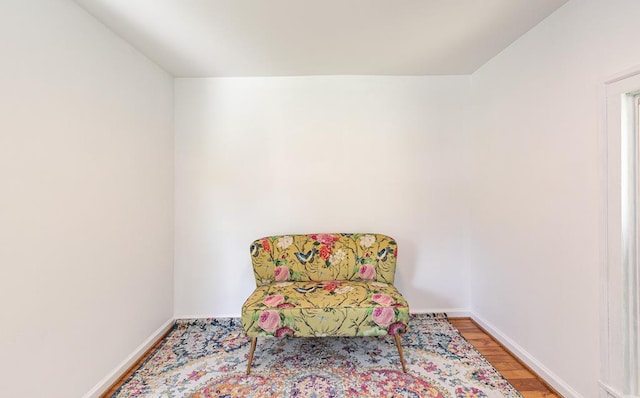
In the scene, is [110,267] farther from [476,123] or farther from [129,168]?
[476,123]

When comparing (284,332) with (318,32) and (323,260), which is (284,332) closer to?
(323,260)

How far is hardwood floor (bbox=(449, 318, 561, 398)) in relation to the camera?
5.86ft

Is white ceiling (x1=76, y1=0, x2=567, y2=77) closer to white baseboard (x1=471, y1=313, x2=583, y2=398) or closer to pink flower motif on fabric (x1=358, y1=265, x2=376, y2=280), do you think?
pink flower motif on fabric (x1=358, y1=265, x2=376, y2=280)

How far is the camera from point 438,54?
93.4 inches

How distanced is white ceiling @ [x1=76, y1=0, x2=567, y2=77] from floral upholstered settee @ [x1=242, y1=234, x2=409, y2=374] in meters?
1.64

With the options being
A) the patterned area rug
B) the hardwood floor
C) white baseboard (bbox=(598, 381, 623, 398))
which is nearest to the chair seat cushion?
the patterned area rug

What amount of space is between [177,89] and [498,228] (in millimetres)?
3366

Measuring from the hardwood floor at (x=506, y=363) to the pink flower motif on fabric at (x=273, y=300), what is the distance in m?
1.68

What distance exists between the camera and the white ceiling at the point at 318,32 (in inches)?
67.5

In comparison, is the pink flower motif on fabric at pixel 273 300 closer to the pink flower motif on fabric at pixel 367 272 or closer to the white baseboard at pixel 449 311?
the pink flower motif on fabric at pixel 367 272

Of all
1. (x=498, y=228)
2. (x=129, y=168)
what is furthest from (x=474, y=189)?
(x=129, y=168)

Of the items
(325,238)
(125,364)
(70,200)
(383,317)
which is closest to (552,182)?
(383,317)

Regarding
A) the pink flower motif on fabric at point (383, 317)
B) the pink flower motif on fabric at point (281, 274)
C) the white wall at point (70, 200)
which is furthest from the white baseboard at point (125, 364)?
the pink flower motif on fabric at point (383, 317)

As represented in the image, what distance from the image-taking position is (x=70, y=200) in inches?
63.4
